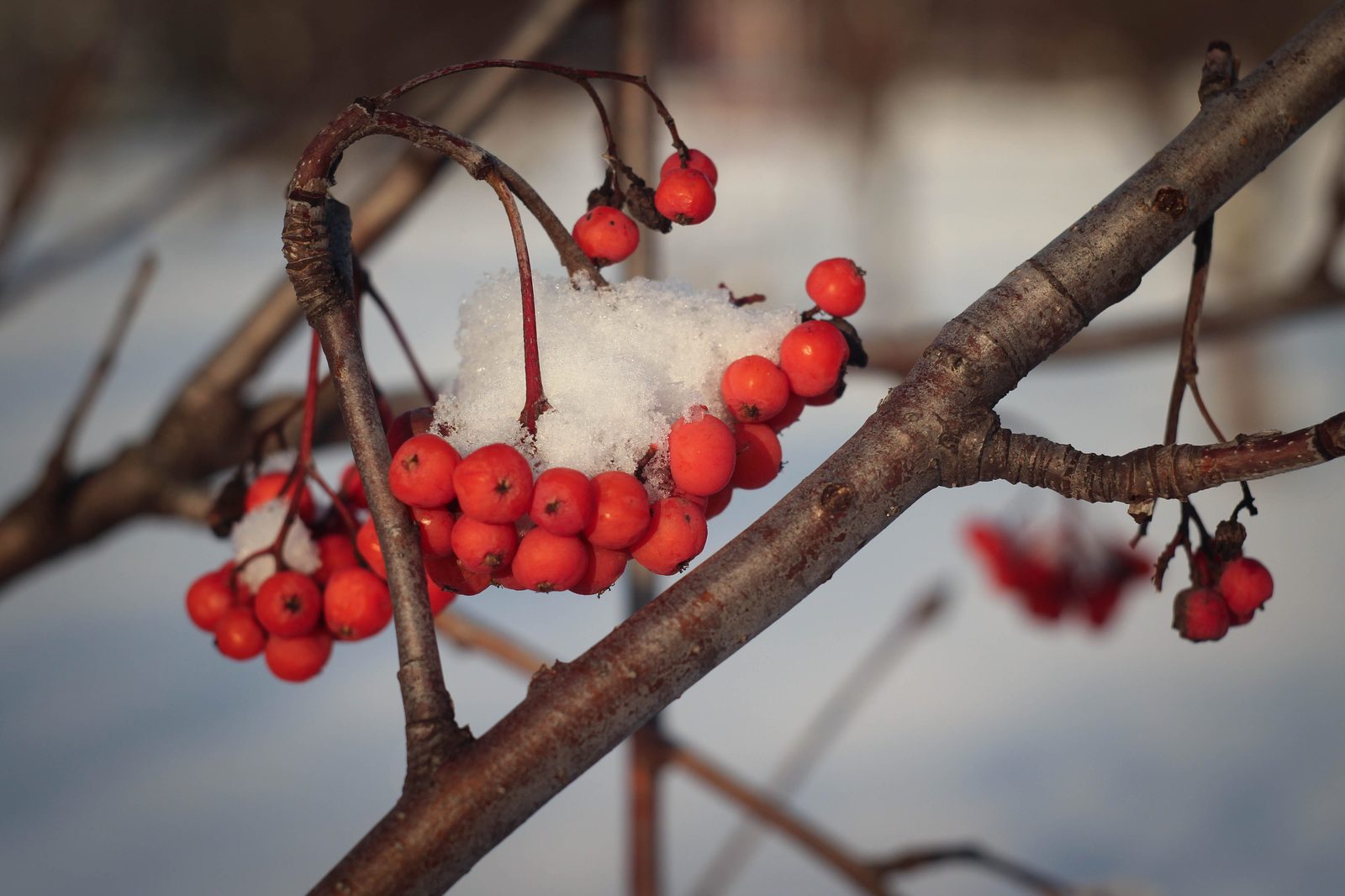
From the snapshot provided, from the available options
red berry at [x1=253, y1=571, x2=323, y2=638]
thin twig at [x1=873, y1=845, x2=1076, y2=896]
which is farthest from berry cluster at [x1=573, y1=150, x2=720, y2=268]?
thin twig at [x1=873, y1=845, x2=1076, y2=896]

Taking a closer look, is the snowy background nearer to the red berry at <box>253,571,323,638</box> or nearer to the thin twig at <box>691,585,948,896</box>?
the thin twig at <box>691,585,948,896</box>

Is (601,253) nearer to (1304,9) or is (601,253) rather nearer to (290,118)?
(290,118)

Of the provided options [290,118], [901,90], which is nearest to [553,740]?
[290,118]

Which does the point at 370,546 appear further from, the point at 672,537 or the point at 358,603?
the point at 672,537

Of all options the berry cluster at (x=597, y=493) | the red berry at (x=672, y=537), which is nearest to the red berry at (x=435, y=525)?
the berry cluster at (x=597, y=493)

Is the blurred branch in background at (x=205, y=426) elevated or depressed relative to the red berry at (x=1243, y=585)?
Result: elevated

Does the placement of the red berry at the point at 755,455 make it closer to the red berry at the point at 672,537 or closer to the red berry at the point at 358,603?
the red berry at the point at 672,537
